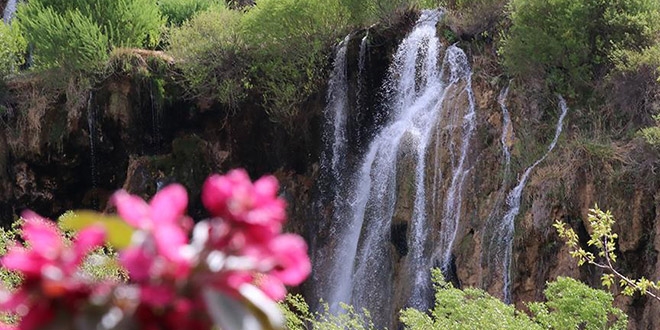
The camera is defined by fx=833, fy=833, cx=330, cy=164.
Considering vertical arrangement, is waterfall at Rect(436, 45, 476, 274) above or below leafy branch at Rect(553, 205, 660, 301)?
above

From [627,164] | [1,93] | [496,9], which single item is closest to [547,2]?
[496,9]

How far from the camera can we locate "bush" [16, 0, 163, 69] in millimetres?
17141

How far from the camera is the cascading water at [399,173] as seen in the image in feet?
42.1

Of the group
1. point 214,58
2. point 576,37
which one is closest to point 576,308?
point 576,37

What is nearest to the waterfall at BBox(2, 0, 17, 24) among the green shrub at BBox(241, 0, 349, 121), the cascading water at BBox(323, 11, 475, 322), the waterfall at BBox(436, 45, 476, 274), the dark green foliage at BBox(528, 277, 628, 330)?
the green shrub at BBox(241, 0, 349, 121)

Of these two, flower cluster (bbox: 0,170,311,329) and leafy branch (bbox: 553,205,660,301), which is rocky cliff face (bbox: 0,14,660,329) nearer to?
leafy branch (bbox: 553,205,660,301)

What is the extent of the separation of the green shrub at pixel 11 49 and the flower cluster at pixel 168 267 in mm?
18517

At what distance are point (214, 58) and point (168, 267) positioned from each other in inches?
630

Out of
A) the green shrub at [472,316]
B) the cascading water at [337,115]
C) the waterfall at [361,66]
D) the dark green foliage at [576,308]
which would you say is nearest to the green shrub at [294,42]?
the cascading water at [337,115]

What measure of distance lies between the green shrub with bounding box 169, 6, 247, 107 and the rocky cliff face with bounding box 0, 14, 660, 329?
54 cm

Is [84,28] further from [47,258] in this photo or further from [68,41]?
[47,258]

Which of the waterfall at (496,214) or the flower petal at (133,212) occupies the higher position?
the waterfall at (496,214)

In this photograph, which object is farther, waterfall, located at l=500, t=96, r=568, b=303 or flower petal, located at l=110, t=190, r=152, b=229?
waterfall, located at l=500, t=96, r=568, b=303

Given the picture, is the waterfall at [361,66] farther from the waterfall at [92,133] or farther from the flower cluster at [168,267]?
the flower cluster at [168,267]
